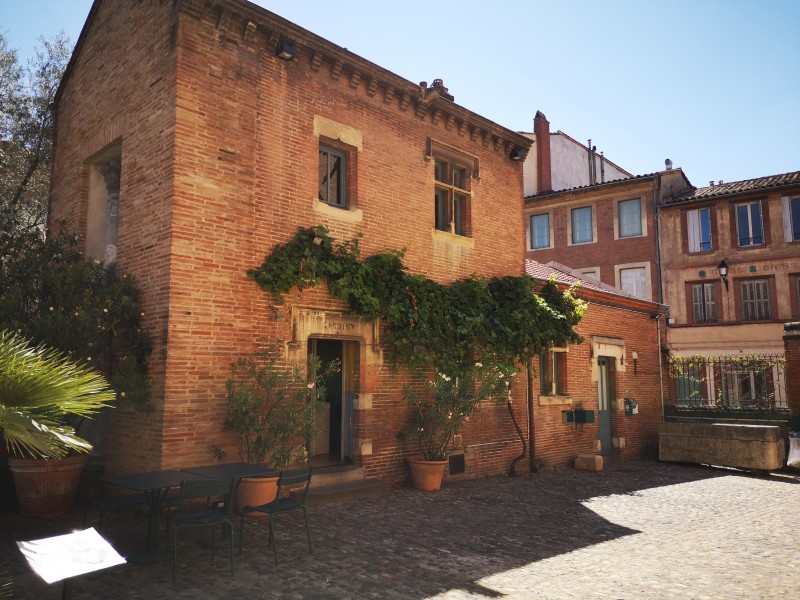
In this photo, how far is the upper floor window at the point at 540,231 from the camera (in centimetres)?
2781

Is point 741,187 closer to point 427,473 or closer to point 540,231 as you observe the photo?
point 540,231

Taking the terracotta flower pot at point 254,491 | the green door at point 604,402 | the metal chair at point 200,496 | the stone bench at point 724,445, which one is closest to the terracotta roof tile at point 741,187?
the green door at point 604,402

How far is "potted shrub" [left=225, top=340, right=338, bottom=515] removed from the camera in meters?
7.75

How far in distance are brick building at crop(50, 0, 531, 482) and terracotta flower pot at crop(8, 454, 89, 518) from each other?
0.79m

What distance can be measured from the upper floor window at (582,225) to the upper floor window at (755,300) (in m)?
6.32

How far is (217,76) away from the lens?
27.2 feet

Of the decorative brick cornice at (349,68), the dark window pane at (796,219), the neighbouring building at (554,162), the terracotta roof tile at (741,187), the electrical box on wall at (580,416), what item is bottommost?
the electrical box on wall at (580,416)

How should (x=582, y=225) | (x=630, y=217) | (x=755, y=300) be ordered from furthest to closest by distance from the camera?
1. (x=582, y=225)
2. (x=630, y=217)
3. (x=755, y=300)

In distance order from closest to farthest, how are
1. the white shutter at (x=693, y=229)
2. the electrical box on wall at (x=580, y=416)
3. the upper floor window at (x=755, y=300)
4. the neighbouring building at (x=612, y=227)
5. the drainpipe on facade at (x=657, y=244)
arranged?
1. the electrical box on wall at (x=580, y=416)
2. the upper floor window at (x=755, y=300)
3. the white shutter at (x=693, y=229)
4. the drainpipe on facade at (x=657, y=244)
5. the neighbouring building at (x=612, y=227)

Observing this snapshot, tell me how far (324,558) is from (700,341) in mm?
22628

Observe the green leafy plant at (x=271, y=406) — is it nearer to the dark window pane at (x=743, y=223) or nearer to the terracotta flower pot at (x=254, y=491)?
the terracotta flower pot at (x=254, y=491)

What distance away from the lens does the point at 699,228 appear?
81.4ft

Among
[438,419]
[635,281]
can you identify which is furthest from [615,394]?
[635,281]

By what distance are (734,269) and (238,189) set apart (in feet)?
72.3
